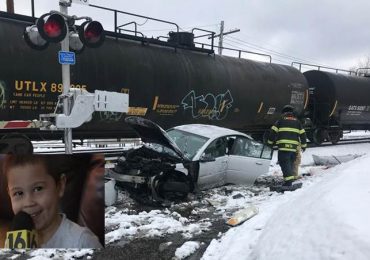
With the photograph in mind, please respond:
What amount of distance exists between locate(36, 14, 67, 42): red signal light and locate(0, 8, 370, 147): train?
90.8 inches

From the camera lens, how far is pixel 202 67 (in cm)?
1383

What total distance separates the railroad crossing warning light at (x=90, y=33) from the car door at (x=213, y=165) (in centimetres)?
349

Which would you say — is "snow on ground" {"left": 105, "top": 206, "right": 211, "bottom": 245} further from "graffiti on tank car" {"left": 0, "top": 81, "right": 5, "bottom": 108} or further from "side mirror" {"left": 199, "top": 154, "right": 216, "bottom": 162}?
"graffiti on tank car" {"left": 0, "top": 81, "right": 5, "bottom": 108}

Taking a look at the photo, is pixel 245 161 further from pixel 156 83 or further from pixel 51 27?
pixel 51 27

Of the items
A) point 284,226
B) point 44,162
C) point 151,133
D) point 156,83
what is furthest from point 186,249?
point 156,83

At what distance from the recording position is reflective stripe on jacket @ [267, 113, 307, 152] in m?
10.1

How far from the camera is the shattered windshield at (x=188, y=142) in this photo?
9281mm

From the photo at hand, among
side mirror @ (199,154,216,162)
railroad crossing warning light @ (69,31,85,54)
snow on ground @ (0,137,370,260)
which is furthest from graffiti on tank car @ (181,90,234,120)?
railroad crossing warning light @ (69,31,85,54)

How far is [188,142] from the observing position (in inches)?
378

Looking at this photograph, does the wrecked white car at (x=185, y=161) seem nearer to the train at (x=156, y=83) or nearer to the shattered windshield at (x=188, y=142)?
the shattered windshield at (x=188, y=142)

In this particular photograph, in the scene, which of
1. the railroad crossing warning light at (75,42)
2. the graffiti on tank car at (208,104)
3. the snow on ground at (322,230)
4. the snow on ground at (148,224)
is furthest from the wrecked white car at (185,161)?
the graffiti on tank car at (208,104)

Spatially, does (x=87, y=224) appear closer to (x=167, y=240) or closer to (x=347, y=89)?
(x=167, y=240)

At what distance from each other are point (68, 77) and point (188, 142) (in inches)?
150

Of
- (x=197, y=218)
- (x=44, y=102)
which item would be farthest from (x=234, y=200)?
(x=44, y=102)
